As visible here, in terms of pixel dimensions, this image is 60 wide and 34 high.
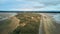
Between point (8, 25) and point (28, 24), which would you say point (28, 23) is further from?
point (8, 25)

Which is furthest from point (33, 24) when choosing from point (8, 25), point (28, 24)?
point (8, 25)

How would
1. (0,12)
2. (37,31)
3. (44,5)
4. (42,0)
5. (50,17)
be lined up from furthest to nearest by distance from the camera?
(42,0) → (44,5) → (0,12) → (50,17) → (37,31)

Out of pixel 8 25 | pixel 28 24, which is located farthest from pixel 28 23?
pixel 8 25

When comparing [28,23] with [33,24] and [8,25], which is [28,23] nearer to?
[33,24]

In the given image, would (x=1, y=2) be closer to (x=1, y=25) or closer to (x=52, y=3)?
(x=1, y=25)

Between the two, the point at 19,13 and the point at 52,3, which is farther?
the point at 52,3

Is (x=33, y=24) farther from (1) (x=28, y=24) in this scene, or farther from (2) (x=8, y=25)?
(2) (x=8, y=25)

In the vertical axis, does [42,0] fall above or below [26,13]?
above

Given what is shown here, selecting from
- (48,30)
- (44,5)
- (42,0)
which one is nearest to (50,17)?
(48,30)
